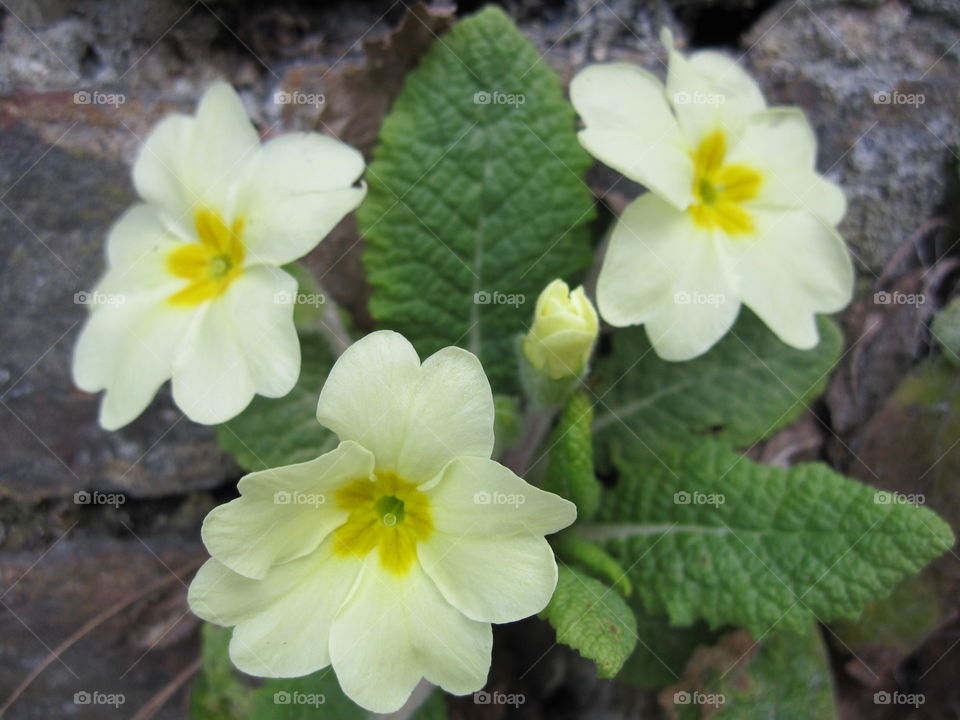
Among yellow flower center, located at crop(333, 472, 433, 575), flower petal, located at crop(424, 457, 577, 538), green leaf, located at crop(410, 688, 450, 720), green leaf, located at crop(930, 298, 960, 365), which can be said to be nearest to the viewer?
flower petal, located at crop(424, 457, 577, 538)

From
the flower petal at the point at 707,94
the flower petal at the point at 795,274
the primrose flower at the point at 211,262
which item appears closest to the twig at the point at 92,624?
the primrose flower at the point at 211,262

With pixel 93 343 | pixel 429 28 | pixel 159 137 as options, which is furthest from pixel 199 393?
pixel 429 28

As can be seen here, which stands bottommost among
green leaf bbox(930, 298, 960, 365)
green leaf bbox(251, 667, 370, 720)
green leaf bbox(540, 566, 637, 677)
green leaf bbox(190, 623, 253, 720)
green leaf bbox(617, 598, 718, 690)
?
green leaf bbox(190, 623, 253, 720)

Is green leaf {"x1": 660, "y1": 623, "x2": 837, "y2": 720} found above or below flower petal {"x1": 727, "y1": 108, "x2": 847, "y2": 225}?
below

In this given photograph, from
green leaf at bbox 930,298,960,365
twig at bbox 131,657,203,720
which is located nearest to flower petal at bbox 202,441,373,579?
twig at bbox 131,657,203,720

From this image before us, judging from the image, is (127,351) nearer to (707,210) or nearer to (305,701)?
(305,701)

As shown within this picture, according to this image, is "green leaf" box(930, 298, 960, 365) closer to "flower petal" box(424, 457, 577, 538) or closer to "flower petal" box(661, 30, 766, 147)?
"flower petal" box(661, 30, 766, 147)
